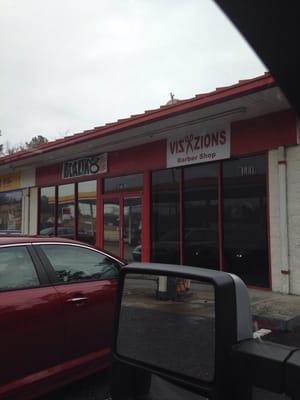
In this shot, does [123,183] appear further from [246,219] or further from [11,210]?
[11,210]

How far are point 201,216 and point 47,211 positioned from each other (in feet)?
26.0

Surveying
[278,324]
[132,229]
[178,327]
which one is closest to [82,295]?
[178,327]

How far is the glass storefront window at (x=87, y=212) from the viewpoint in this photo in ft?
48.0

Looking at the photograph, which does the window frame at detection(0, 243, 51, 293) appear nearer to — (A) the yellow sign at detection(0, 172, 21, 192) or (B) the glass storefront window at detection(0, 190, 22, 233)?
(B) the glass storefront window at detection(0, 190, 22, 233)

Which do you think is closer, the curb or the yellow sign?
the curb

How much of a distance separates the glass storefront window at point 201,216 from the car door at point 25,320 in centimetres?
674

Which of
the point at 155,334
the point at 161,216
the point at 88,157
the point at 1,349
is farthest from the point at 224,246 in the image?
the point at 155,334

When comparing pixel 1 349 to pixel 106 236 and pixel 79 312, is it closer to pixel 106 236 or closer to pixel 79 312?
pixel 79 312

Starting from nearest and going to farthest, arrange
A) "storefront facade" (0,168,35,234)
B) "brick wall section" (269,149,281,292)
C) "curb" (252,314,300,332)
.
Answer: "curb" (252,314,300,332) → "brick wall section" (269,149,281,292) → "storefront facade" (0,168,35,234)

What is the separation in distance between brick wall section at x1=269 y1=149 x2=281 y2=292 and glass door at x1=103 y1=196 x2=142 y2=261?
14.0 feet

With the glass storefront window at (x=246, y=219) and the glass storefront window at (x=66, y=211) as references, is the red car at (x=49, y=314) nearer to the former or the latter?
the glass storefront window at (x=246, y=219)

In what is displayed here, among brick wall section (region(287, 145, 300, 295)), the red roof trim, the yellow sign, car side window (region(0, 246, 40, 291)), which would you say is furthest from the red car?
the yellow sign

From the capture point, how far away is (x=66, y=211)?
16016mm

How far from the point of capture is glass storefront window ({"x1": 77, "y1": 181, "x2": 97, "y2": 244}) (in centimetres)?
1462
